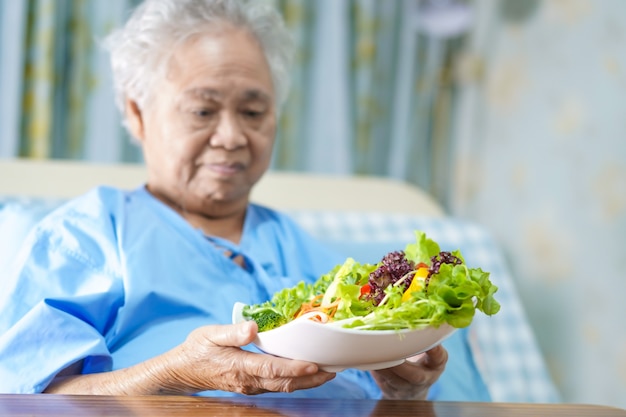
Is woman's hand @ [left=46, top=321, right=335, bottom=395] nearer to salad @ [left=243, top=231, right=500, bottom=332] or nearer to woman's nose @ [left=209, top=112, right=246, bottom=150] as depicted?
salad @ [left=243, top=231, right=500, bottom=332]

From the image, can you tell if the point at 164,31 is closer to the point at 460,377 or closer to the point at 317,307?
the point at 317,307

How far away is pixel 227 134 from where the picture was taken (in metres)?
1.49

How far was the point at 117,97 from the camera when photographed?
1.65 m

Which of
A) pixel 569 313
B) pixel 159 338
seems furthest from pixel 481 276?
pixel 569 313

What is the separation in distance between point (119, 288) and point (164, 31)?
1.79ft

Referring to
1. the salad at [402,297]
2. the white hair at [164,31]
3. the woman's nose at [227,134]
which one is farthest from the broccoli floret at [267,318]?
the white hair at [164,31]

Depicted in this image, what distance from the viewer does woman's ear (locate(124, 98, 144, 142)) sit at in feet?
5.30

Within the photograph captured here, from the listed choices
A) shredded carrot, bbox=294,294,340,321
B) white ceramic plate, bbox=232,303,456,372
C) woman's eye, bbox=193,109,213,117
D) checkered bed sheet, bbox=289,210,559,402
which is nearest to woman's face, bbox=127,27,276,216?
woman's eye, bbox=193,109,213,117

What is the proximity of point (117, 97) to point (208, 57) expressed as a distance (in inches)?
10.8

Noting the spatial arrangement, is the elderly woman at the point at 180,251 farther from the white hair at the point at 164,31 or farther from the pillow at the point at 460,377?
the pillow at the point at 460,377

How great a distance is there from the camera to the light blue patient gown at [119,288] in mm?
1137

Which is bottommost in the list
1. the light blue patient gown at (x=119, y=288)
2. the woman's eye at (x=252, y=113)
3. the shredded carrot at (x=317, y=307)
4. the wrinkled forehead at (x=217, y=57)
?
the light blue patient gown at (x=119, y=288)

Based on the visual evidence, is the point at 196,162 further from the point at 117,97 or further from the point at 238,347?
the point at 238,347

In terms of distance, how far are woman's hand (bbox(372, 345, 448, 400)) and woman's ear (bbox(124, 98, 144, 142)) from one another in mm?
744
